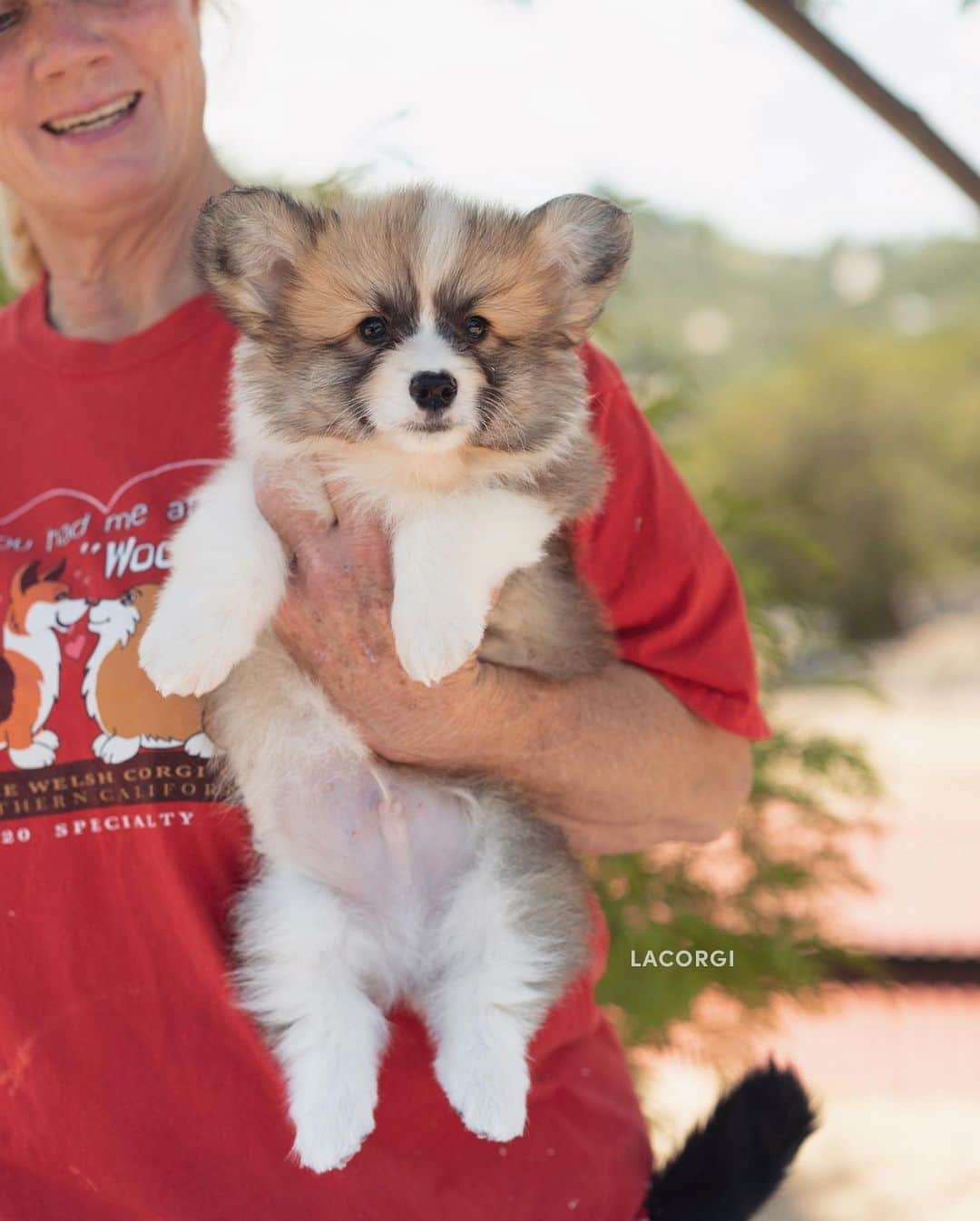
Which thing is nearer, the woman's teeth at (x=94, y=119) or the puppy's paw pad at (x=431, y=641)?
the puppy's paw pad at (x=431, y=641)

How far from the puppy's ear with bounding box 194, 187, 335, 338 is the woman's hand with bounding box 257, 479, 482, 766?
11.7 inches

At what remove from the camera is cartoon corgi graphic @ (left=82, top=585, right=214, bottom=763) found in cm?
217

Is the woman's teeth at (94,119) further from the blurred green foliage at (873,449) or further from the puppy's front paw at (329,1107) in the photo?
the blurred green foliage at (873,449)

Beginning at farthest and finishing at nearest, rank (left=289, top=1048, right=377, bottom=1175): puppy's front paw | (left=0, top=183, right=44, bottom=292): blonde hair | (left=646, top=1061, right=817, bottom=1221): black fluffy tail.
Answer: (left=0, top=183, right=44, bottom=292): blonde hair → (left=646, top=1061, right=817, bottom=1221): black fluffy tail → (left=289, top=1048, right=377, bottom=1175): puppy's front paw

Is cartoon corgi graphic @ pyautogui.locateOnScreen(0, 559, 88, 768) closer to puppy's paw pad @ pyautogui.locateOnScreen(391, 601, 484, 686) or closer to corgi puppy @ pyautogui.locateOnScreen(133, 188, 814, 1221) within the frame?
corgi puppy @ pyautogui.locateOnScreen(133, 188, 814, 1221)

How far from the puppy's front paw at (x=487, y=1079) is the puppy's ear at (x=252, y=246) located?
1160mm

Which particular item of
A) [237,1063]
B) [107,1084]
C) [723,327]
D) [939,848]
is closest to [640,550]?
[237,1063]

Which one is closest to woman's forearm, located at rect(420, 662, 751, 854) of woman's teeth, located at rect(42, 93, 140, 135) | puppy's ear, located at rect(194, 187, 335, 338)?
puppy's ear, located at rect(194, 187, 335, 338)

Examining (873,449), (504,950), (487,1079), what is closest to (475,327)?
(504,950)

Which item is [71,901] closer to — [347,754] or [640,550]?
[347,754]

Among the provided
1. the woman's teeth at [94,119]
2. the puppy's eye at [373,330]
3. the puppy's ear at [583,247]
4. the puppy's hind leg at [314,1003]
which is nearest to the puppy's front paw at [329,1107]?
the puppy's hind leg at [314,1003]

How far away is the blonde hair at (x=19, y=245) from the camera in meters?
2.83

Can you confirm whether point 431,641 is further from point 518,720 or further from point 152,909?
point 152,909

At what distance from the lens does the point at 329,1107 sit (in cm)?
203
